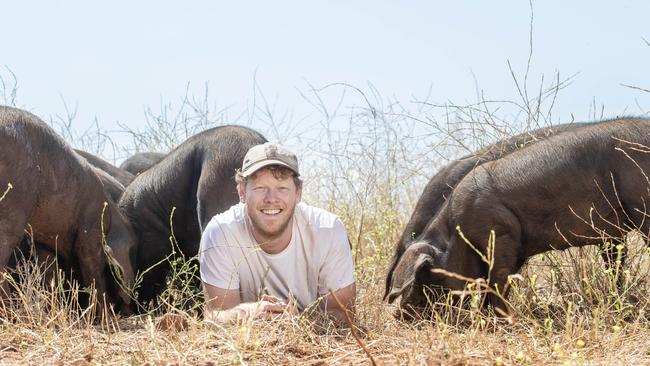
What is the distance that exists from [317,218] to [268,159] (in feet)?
1.95

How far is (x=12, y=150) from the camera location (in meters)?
7.36

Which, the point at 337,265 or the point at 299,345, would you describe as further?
the point at 337,265

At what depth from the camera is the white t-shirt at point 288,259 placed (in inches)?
250

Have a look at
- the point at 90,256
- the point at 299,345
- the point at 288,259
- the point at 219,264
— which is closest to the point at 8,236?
the point at 90,256

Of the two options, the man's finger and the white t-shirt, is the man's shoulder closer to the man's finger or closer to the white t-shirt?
the white t-shirt

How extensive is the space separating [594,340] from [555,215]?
8.59ft

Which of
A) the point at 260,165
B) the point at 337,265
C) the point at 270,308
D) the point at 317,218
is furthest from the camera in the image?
the point at 317,218

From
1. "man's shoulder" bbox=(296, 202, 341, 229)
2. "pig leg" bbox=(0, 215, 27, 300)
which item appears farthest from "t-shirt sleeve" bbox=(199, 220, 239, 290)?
"pig leg" bbox=(0, 215, 27, 300)

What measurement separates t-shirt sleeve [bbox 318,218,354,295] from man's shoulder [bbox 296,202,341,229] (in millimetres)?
49

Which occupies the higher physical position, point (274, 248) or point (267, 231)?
point (267, 231)

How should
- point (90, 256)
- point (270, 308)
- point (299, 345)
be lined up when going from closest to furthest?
point (299, 345) → point (270, 308) → point (90, 256)

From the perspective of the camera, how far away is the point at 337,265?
641 cm

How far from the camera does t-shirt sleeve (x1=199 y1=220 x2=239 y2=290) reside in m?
6.27

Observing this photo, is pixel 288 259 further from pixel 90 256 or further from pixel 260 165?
pixel 90 256
